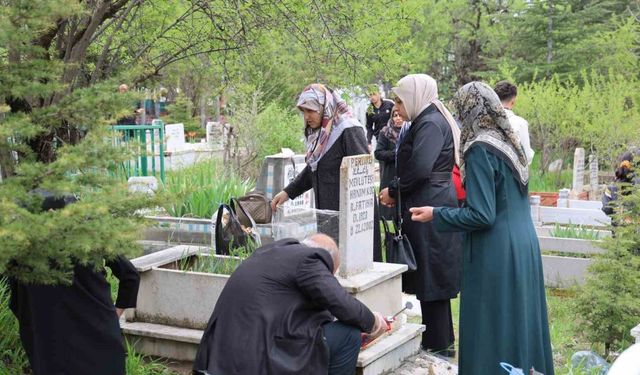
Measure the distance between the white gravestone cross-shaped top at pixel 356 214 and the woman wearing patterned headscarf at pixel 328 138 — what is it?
0.53m

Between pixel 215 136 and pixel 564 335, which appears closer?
pixel 564 335

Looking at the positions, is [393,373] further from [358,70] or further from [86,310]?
[358,70]

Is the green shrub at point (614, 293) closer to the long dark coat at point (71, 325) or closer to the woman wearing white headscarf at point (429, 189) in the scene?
the woman wearing white headscarf at point (429, 189)

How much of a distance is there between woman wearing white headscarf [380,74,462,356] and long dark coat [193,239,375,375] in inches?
70.8

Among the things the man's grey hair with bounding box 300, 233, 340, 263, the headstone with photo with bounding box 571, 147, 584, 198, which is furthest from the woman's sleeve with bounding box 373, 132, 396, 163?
the headstone with photo with bounding box 571, 147, 584, 198

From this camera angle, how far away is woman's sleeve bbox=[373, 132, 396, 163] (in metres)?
9.12

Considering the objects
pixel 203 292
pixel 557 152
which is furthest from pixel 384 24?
pixel 557 152

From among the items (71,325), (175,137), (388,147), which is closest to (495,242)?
(71,325)

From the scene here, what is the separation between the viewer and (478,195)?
4.39 m

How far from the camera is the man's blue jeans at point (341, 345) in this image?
4320mm

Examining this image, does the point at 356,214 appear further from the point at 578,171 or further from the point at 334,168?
the point at 578,171

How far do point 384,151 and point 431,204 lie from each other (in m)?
3.37

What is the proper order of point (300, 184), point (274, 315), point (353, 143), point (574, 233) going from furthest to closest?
point (574, 233), point (300, 184), point (353, 143), point (274, 315)

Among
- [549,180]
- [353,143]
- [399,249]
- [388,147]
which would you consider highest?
[353,143]
